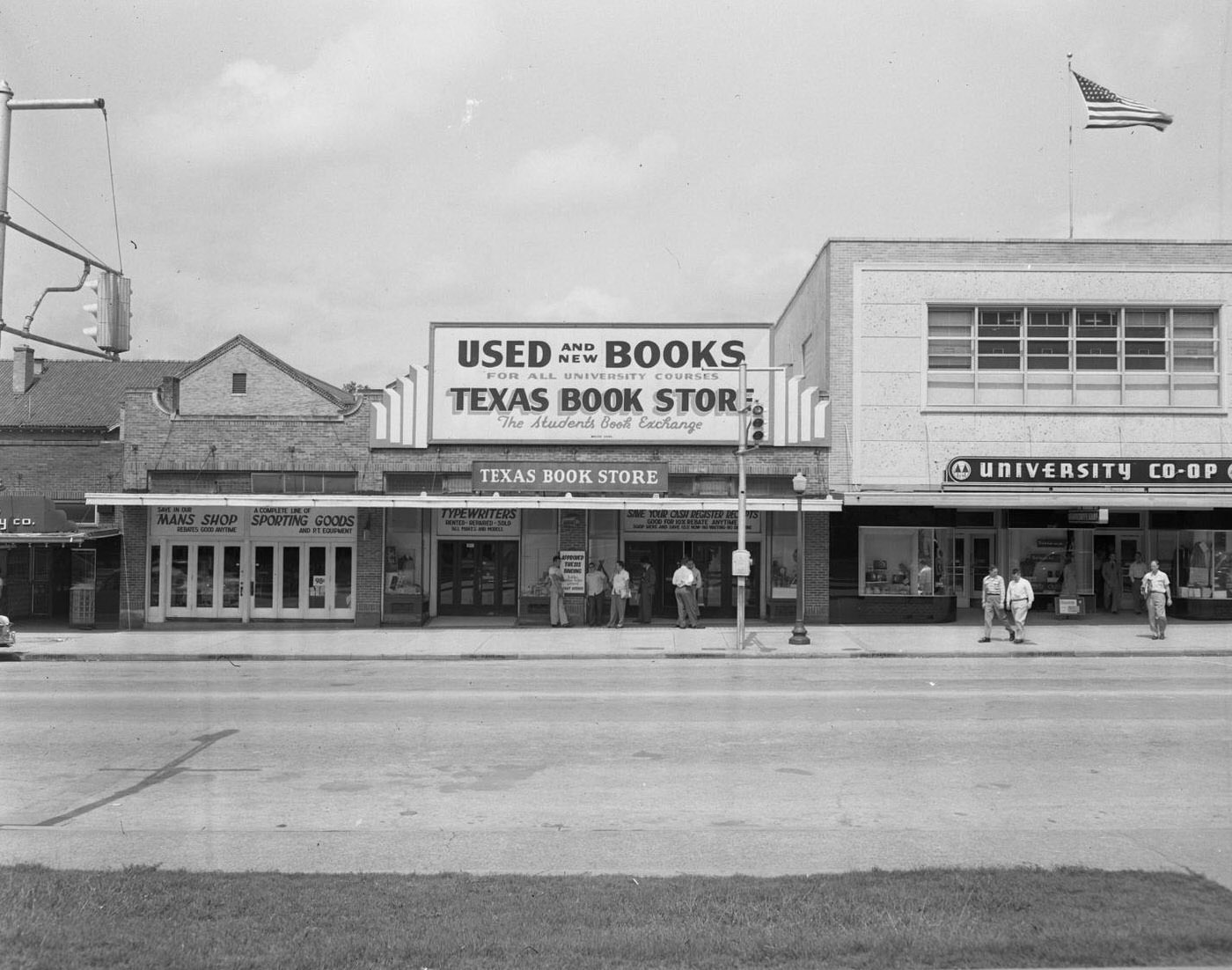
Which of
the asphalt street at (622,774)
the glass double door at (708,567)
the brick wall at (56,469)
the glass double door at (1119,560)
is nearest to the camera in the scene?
the asphalt street at (622,774)

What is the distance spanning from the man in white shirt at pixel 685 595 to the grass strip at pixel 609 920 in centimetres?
1740

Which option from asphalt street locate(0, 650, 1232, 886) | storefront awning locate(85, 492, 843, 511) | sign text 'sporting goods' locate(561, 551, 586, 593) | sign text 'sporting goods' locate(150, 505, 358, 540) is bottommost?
asphalt street locate(0, 650, 1232, 886)

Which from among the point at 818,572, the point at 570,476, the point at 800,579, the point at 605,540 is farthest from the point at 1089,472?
the point at 570,476

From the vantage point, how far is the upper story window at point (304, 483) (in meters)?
25.7

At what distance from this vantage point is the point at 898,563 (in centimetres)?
2583

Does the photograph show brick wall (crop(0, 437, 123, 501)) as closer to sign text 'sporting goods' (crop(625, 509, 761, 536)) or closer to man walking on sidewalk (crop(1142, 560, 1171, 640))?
sign text 'sporting goods' (crop(625, 509, 761, 536))

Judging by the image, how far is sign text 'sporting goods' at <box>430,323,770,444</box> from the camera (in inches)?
1010

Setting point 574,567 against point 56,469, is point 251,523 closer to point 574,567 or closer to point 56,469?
point 56,469

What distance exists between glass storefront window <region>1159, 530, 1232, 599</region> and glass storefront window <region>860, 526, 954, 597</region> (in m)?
6.13

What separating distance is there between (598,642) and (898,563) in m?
8.04

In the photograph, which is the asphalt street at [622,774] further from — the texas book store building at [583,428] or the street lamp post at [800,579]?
the texas book store building at [583,428]

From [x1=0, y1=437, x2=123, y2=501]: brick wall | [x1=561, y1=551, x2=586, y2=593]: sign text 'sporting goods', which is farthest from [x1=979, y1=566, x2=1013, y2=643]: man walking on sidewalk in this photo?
[x1=0, y1=437, x2=123, y2=501]: brick wall

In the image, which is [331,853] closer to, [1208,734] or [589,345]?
[1208,734]

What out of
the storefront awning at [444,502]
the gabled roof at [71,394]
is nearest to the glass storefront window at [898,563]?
the storefront awning at [444,502]
